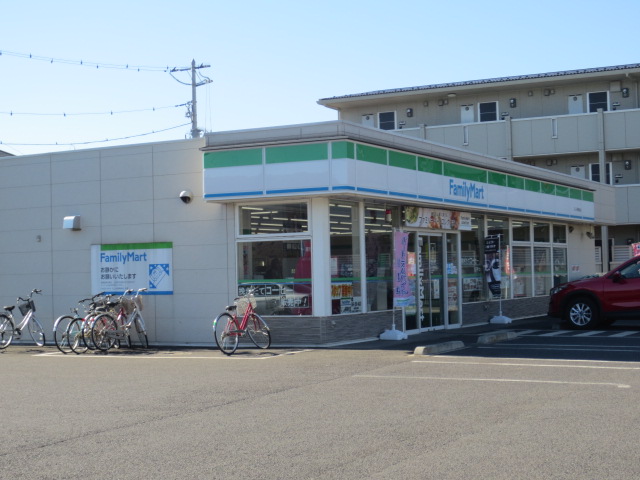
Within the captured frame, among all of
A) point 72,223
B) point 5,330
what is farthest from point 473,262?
point 5,330

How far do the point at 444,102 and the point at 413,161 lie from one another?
2418cm

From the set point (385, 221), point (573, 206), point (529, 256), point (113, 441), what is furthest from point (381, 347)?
point (573, 206)

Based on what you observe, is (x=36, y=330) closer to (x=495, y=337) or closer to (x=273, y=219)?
(x=273, y=219)

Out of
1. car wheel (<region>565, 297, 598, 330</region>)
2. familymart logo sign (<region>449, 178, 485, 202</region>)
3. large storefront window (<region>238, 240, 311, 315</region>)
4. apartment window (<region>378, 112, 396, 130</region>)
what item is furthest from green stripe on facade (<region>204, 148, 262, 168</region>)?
apartment window (<region>378, 112, 396, 130</region>)

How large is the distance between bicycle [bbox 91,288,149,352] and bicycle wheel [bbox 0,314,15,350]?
7.25 ft

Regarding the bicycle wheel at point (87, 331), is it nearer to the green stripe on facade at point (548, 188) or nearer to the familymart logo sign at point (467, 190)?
the familymart logo sign at point (467, 190)

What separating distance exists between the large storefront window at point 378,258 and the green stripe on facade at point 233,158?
2.53 meters

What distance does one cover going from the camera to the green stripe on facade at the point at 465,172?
62.7ft

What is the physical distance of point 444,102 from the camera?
4100 cm

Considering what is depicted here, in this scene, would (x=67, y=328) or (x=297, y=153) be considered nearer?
(x=297, y=153)

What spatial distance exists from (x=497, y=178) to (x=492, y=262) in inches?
85.6

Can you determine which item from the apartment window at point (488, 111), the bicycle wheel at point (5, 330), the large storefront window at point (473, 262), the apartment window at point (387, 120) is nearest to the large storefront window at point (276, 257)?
the bicycle wheel at point (5, 330)

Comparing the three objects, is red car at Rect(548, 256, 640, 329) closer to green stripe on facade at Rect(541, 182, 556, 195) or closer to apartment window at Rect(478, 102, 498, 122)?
green stripe on facade at Rect(541, 182, 556, 195)

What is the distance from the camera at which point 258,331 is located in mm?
15625
